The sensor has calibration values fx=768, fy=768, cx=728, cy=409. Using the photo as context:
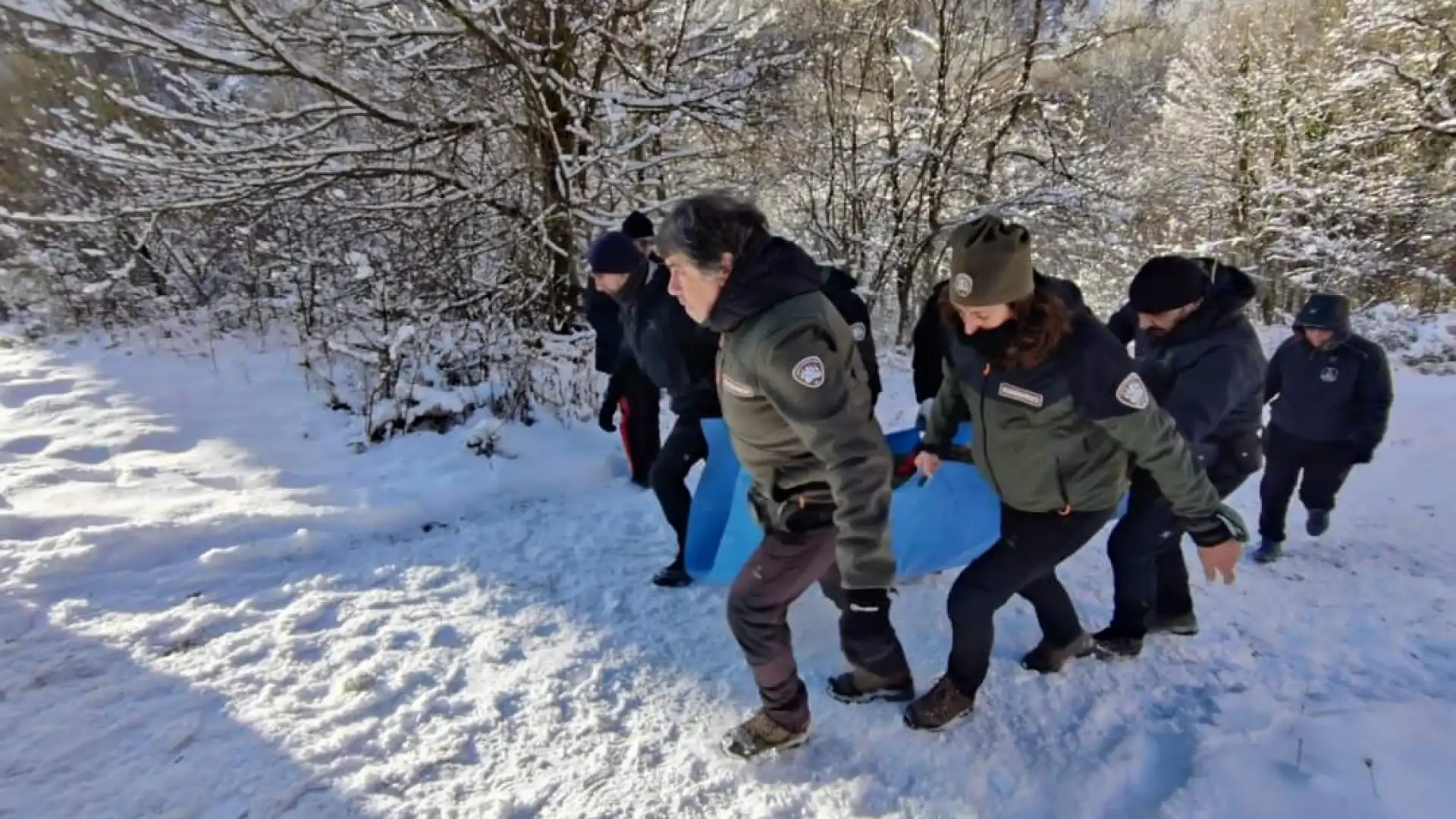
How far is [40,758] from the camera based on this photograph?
2473 mm

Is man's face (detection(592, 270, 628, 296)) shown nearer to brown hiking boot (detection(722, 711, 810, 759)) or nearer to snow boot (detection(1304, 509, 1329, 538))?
brown hiking boot (detection(722, 711, 810, 759))

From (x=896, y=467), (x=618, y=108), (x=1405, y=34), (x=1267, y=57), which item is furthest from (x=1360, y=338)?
(x=1267, y=57)

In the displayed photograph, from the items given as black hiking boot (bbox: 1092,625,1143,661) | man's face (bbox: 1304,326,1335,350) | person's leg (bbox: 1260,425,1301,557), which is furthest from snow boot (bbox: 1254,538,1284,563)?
black hiking boot (bbox: 1092,625,1143,661)

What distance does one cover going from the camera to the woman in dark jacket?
232 cm

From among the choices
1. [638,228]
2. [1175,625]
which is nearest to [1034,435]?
[1175,625]

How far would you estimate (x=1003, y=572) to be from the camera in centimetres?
263

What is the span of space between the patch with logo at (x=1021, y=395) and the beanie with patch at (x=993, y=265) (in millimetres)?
285

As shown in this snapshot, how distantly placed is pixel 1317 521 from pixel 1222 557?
2.83 m

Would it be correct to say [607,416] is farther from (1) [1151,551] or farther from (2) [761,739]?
(1) [1151,551]

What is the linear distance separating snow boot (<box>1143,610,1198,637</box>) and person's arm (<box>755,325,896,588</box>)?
1.84m

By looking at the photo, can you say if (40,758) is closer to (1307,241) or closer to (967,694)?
(967,694)

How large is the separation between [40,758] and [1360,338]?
6.13 m

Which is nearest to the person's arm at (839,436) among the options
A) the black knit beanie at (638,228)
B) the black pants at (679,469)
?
the black pants at (679,469)

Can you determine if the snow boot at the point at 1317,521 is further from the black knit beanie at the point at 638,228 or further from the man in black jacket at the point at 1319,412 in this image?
the black knit beanie at the point at 638,228
